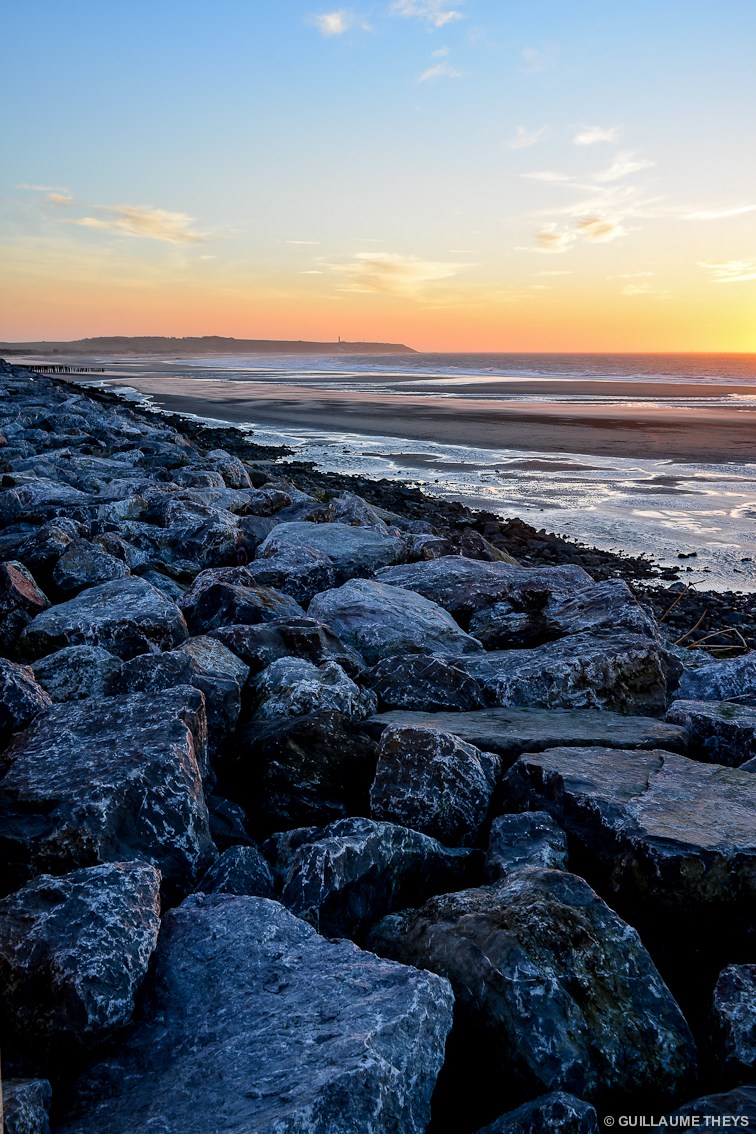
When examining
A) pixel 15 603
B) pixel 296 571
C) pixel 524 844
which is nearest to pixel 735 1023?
pixel 524 844

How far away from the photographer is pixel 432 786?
290 cm

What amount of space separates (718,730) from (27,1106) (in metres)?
3.09

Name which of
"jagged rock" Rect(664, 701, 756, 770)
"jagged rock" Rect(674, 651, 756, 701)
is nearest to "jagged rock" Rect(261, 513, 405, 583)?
"jagged rock" Rect(674, 651, 756, 701)

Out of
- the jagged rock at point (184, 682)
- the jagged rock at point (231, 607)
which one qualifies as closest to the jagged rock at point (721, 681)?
the jagged rock at point (231, 607)

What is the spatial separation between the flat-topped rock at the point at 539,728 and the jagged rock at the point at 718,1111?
1611 mm

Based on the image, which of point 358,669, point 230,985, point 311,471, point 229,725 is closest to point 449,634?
point 358,669

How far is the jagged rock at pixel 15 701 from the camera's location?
10.0ft

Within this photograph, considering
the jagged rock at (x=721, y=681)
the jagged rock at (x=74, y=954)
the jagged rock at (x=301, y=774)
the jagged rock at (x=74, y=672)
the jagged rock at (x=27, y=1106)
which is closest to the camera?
the jagged rock at (x=27, y=1106)

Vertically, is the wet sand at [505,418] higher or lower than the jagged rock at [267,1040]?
higher

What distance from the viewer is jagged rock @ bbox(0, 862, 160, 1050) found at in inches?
68.2

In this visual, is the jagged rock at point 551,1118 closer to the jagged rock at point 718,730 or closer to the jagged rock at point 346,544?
the jagged rock at point 718,730

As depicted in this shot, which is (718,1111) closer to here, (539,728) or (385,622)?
(539,728)

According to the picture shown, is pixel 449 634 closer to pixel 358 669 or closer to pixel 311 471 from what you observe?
pixel 358 669

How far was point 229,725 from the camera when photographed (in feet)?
11.3
